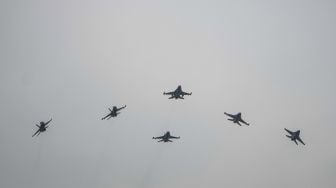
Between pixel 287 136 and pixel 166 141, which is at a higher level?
pixel 287 136

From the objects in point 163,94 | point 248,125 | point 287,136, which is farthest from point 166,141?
point 287,136

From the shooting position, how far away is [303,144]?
310 ft

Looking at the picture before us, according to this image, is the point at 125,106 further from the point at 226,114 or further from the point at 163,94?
the point at 226,114

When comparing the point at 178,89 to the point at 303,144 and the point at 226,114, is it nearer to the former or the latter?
the point at 226,114

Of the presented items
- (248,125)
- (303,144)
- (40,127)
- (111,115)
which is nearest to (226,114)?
(248,125)

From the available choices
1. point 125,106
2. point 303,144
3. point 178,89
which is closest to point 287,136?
point 303,144

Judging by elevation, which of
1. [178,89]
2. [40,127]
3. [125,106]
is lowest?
[40,127]

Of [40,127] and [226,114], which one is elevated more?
[226,114]

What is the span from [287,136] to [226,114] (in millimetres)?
15278

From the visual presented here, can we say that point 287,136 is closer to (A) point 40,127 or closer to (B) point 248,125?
(B) point 248,125

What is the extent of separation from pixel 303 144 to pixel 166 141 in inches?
1234

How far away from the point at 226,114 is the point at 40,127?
43.2 m

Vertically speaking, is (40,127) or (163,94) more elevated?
(163,94)

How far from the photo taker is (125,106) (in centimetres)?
9275
